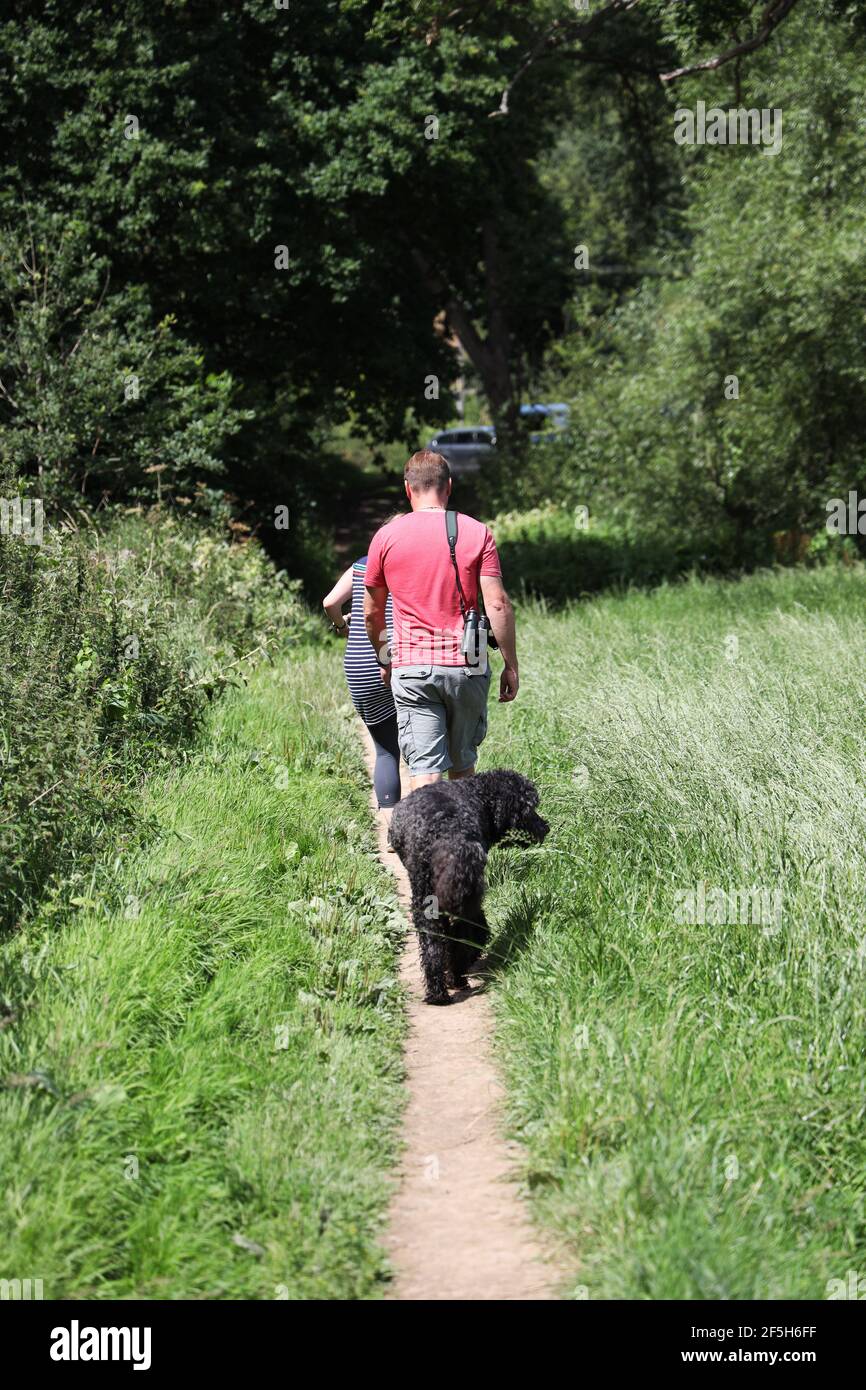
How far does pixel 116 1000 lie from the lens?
15.9ft

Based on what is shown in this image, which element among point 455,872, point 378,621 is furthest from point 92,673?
point 455,872

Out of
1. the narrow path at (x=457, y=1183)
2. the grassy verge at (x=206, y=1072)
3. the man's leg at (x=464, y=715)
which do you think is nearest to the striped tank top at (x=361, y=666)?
the grassy verge at (x=206, y=1072)

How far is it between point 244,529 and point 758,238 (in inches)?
357

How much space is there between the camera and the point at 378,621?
21.3 feet

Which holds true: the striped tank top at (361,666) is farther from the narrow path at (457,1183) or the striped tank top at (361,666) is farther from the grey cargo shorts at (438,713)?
the narrow path at (457,1183)

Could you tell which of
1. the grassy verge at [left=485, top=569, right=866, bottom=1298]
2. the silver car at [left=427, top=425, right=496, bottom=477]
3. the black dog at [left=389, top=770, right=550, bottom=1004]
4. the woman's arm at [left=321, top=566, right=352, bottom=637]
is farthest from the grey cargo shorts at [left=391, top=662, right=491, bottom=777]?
the silver car at [left=427, top=425, right=496, bottom=477]

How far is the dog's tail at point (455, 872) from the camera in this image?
5.46m

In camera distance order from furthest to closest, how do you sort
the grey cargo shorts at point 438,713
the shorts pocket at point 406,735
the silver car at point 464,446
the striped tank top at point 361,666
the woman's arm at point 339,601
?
1. the silver car at point 464,446
2. the striped tank top at point 361,666
3. the woman's arm at point 339,601
4. the shorts pocket at point 406,735
5. the grey cargo shorts at point 438,713

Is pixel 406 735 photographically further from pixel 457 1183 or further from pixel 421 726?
pixel 457 1183

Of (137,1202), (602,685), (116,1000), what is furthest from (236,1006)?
(602,685)

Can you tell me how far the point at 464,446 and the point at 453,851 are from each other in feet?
107

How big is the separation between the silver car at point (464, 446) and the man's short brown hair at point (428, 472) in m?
27.8

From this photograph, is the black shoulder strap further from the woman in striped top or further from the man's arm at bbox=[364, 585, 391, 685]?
the woman in striped top
